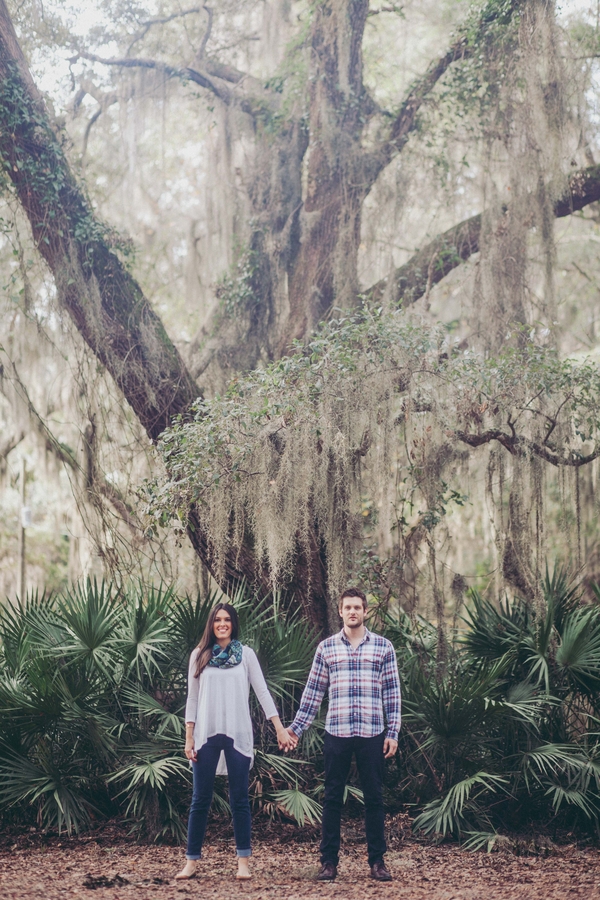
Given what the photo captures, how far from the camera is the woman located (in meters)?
4.55

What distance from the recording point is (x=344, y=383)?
22.2 ft

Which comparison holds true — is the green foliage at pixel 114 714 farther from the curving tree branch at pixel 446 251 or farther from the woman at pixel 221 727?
the curving tree branch at pixel 446 251

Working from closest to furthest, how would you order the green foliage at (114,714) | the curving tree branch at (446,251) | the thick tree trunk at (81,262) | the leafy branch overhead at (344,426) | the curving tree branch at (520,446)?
the green foliage at (114,714), the leafy branch overhead at (344,426), the curving tree branch at (520,446), the thick tree trunk at (81,262), the curving tree branch at (446,251)

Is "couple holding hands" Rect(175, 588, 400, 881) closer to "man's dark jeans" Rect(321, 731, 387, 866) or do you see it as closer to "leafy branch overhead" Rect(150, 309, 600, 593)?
"man's dark jeans" Rect(321, 731, 387, 866)

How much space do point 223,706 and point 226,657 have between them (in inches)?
10.0

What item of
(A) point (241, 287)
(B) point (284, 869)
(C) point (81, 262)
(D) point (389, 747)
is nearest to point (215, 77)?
(A) point (241, 287)

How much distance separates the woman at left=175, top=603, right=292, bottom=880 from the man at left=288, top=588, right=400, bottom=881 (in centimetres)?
28

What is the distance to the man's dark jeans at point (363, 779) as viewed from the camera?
4621 millimetres

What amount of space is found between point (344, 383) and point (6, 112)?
171 inches

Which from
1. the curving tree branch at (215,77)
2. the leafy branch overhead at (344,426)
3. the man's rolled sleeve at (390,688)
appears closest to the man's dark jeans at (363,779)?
the man's rolled sleeve at (390,688)

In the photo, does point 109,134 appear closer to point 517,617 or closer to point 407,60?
point 407,60

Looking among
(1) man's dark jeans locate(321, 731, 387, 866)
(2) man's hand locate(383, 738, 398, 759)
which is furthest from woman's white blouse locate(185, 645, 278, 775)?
(2) man's hand locate(383, 738, 398, 759)

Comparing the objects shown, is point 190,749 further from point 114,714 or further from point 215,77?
point 215,77

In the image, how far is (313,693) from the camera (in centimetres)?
481
